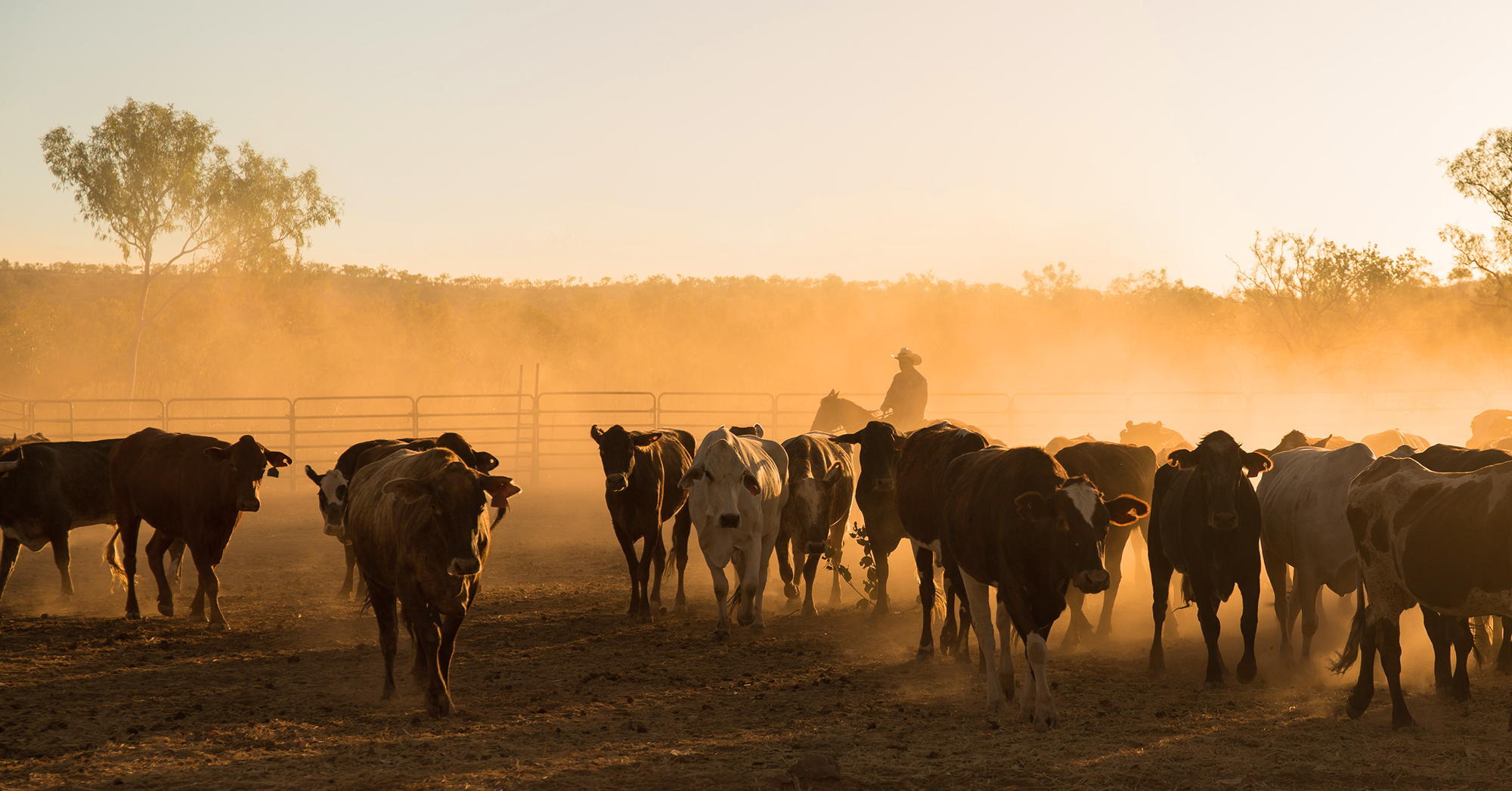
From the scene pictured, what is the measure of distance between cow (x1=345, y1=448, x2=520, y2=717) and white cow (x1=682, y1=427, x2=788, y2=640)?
7.63ft

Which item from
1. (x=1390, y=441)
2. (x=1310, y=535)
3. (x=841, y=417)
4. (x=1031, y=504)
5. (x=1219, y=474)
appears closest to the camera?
(x=1031, y=504)

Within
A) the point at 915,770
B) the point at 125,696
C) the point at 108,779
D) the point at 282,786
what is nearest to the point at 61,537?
the point at 125,696

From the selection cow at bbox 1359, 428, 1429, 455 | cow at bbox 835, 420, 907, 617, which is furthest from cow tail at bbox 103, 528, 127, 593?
cow at bbox 1359, 428, 1429, 455

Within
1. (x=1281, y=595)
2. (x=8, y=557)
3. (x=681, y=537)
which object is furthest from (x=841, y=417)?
(x=8, y=557)

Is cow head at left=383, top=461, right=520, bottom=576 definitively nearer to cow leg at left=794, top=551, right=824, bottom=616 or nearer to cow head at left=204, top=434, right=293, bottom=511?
cow head at left=204, top=434, right=293, bottom=511

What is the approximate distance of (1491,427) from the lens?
11945mm

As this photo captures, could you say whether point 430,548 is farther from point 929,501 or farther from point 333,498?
point 929,501

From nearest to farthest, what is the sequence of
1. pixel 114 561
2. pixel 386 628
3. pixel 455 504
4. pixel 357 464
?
pixel 455 504 → pixel 386 628 → pixel 357 464 → pixel 114 561

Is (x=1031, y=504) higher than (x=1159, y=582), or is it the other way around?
(x=1031, y=504)

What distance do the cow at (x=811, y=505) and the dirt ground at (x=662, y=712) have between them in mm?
591

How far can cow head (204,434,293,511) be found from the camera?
8578mm

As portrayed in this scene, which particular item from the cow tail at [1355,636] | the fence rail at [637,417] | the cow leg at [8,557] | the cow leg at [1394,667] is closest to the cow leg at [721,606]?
the cow tail at [1355,636]

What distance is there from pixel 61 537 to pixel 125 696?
4273mm

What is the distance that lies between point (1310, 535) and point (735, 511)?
14.1ft
